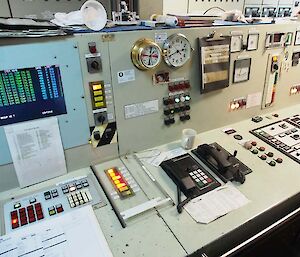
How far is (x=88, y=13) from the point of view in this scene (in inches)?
41.6

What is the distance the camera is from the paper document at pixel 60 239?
871 millimetres

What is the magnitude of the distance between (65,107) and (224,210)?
831 mm

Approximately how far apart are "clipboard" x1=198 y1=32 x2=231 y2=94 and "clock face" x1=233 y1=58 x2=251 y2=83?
0.27ft

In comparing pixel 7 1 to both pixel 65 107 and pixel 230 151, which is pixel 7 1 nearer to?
pixel 65 107

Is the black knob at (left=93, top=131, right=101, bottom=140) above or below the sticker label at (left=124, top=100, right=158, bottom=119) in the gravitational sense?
below

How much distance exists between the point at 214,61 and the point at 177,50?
0.26 metres

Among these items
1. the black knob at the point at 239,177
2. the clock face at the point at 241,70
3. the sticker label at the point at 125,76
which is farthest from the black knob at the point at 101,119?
the clock face at the point at 241,70

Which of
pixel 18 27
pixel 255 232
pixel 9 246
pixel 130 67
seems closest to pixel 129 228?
pixel 9 246

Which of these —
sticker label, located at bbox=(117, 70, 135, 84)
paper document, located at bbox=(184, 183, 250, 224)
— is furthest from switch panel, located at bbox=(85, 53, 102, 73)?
paper document, located at bbox=(184, 183, 250, 224)

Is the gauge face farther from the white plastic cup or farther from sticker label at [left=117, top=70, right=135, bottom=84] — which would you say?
the white plastic cup

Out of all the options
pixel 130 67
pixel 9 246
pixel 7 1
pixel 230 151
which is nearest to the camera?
pixel 9 246

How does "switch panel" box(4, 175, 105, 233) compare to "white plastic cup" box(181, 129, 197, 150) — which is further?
"white plastic cup" box(181, 129, 197, 150)

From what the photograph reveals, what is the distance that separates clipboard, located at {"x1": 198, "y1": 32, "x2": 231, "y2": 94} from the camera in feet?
4.36

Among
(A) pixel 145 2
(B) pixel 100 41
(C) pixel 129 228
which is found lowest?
(C) pixel 129 228
